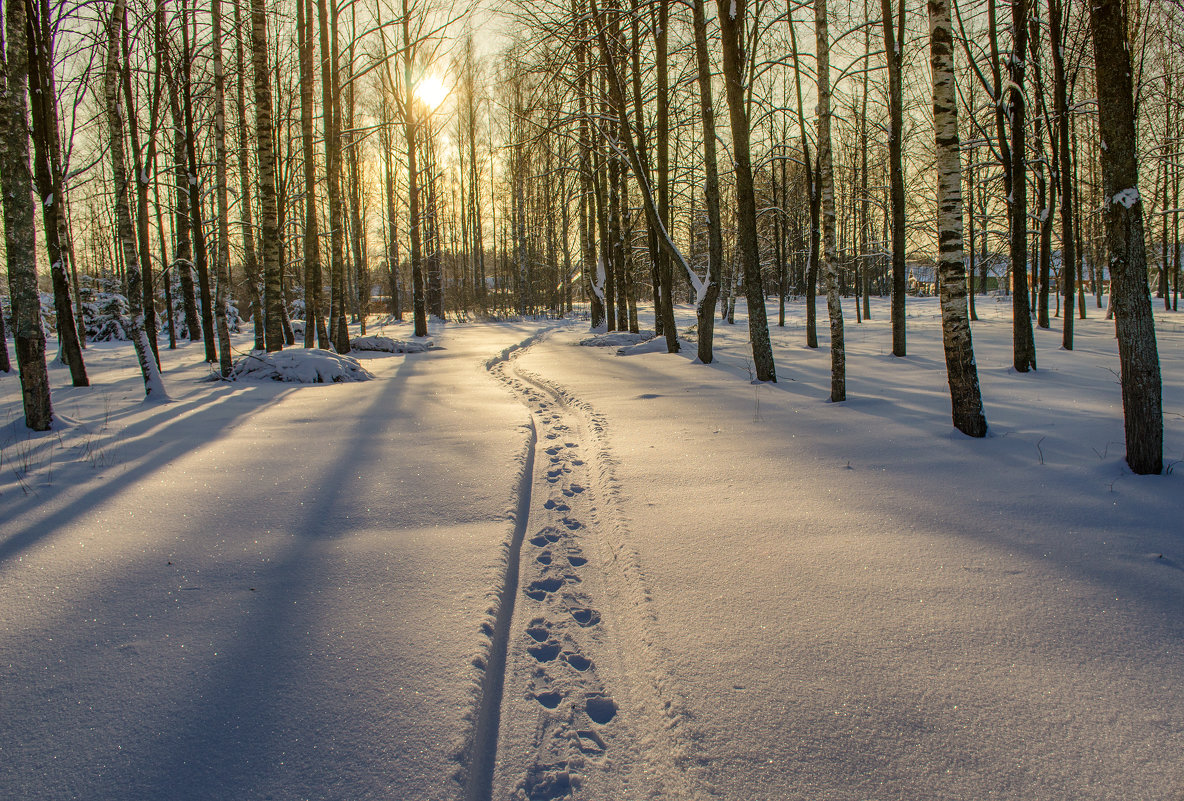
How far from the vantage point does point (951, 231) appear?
4980mm

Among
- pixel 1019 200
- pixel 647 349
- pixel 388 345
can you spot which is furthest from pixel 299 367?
pixel 1019 200

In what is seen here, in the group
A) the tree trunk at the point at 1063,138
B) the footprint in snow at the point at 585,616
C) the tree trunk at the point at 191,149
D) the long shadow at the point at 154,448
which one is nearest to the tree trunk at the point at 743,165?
the tree trunk at the point at 1063,138

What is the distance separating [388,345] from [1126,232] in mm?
14230

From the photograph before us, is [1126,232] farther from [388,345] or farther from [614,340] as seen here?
[388,345]

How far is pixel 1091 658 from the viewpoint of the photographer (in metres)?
2.17

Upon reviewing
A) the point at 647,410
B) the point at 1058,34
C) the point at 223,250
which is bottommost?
the point at 647,410

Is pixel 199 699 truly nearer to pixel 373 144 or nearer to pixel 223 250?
pixel 223 250

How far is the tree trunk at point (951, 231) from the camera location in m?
4.82

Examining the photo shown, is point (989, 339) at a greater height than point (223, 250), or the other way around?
point (223, 250)

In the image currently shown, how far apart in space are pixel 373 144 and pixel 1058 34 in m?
25.8

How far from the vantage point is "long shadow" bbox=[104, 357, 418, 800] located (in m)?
1.65

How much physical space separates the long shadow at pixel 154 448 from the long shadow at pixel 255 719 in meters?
1.60

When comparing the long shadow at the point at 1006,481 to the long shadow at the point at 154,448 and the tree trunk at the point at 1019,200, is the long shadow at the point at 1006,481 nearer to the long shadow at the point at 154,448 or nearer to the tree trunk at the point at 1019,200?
the tree trunk at the point at 1019,200

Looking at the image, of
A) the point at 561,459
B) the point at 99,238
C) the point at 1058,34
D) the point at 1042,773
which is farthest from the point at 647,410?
the point at 99,238
